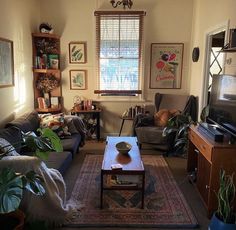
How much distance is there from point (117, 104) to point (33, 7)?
2315 mm

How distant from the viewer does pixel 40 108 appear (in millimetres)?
4855

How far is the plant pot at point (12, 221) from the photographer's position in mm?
1924

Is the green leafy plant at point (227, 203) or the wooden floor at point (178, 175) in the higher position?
the green leafy plant at point (227, 203)

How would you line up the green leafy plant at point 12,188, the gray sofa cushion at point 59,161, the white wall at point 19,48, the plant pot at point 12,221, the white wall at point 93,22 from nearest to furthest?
the green leafy plant at point 12,188 → the plant pot at point 12,221 → the gray sofa cushion at point 59,161 → the white wall at point 19,48 → the white wall at point 93,22

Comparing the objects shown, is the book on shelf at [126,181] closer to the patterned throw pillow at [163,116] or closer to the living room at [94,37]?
the patterned throw pillow at [163,116]

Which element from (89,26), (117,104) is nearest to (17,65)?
(89,26)

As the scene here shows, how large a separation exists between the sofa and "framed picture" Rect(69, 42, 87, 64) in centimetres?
139

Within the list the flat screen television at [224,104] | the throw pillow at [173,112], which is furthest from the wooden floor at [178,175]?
the flat screen television at [224,104]

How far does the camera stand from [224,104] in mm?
2691

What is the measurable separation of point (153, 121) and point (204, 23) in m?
1.82

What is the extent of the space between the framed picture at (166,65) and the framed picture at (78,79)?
1293 mm

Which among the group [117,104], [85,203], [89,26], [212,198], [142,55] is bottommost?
[85,203]

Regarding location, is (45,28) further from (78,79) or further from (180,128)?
(180,128)

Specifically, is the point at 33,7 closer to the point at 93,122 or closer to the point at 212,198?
the point at 93,122
